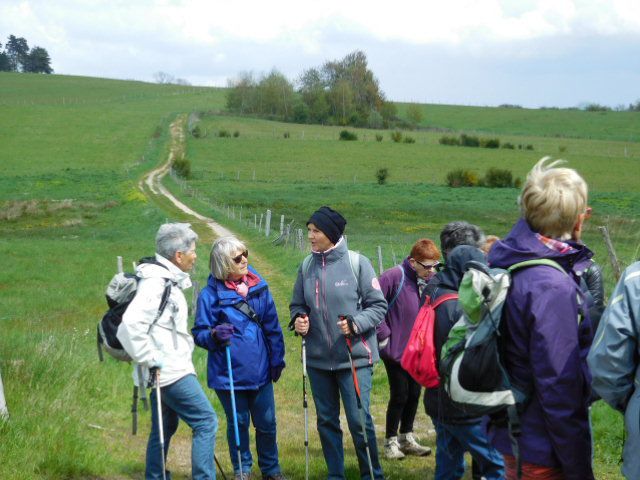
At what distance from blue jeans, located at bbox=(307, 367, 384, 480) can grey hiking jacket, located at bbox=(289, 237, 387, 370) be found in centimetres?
10

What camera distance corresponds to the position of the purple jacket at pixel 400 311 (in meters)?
7.00

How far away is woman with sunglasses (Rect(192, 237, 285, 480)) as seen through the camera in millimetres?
6156

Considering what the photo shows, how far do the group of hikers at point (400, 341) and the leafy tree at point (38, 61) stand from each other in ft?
589

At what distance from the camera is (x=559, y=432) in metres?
3.55

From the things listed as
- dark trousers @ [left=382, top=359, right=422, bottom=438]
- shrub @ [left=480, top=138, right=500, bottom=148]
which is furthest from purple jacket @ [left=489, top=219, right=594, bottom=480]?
shrub @ [left=480, top=138, right=500, bottom=148]

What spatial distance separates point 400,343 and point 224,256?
1.80 m

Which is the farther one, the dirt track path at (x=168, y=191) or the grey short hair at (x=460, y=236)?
the dirt track path at (x=168, y=191)

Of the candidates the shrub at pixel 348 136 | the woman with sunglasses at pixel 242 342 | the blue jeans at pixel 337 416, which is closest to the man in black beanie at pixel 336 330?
the blue jeans at pixel 337 416

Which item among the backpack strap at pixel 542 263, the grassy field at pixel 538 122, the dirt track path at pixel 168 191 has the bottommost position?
the dirt track path at pixel 168 191

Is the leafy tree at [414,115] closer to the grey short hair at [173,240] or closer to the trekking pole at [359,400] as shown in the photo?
the trekking pole at [359,400]

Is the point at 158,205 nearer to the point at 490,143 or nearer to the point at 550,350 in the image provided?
the point at 550,350

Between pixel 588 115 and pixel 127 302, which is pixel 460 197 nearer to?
pixel 127 302

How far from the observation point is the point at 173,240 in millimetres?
5559

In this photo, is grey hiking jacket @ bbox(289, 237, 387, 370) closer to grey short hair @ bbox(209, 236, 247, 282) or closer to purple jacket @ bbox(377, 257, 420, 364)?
grey short hair @ bbox(209, 236, 247, 282)
